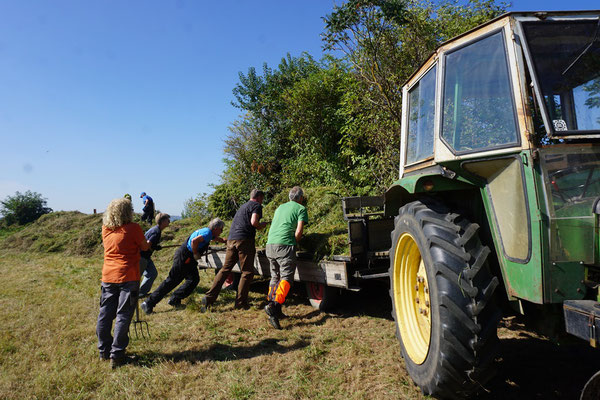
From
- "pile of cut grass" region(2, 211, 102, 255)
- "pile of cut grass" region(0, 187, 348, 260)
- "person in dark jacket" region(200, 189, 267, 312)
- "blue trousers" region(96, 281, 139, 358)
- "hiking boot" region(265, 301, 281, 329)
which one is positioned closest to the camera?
"blue trousers" region(96, 281, 139, 358)

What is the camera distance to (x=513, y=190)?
241cm

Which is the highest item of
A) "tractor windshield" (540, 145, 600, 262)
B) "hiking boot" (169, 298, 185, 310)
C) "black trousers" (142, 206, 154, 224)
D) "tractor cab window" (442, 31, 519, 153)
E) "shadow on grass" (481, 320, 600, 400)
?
"tractor cab window" (442, 31, 519, 153)

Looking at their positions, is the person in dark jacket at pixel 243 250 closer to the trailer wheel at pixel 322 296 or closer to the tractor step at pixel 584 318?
the trailer wheel at pixel 322 296

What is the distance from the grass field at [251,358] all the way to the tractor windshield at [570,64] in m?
1.47

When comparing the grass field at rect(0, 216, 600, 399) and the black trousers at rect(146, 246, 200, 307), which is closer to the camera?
the grass field at rect(0, 216, 600, 399)

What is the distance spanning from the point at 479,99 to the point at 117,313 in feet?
13.4

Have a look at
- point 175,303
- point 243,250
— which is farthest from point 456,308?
point 175,303

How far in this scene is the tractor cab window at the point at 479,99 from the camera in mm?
2523

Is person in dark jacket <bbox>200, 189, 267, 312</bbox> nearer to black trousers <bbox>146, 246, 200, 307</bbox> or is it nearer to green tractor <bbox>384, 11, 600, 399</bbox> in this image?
black trousers <bbox>146, 246, 200, 307</bbox>

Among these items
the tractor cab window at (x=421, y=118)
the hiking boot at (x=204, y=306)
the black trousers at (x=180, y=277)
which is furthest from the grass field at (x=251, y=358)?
the tractor cab window at (x=421, y=118)

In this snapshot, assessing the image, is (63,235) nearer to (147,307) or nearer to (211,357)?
(147,307)

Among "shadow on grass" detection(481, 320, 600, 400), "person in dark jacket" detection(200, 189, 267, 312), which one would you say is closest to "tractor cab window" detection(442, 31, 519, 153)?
"shadow on grass" detection(481, 320, 600, 400)

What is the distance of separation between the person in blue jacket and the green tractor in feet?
14.4

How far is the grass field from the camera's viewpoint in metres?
3.32
